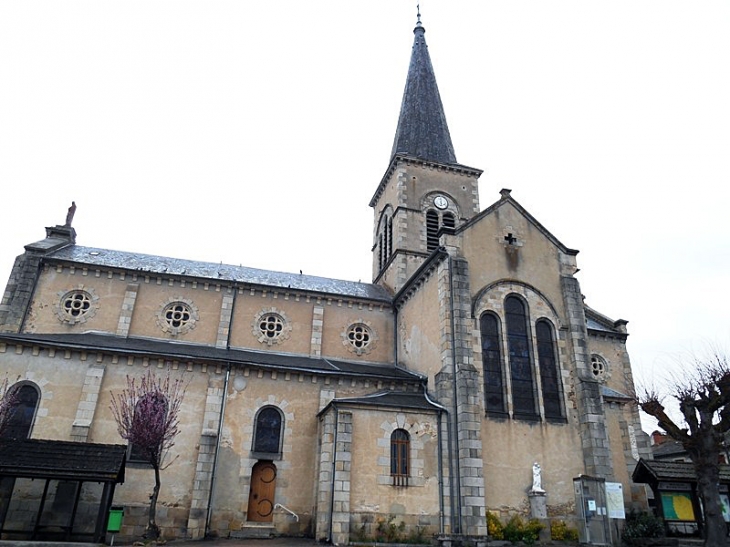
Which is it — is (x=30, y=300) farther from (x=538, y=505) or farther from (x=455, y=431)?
(x=538, y=505)

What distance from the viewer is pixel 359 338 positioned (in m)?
26.0

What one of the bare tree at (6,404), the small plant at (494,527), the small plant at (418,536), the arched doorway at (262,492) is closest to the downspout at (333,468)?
the small plant at (418,536)

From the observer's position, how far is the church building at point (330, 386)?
18.1m

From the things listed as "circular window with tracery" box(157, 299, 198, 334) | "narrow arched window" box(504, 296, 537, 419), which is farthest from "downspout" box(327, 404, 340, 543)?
"circular window with tracery" box(157, 299, 198, 334)

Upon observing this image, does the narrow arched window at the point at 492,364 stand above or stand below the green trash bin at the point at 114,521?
above

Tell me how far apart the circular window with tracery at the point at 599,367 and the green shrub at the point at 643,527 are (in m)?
8.38

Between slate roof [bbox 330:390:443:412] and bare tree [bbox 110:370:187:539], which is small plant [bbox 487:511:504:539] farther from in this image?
bare tree [bbox 110:370:187:539]

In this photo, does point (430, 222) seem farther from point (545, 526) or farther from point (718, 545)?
point (718, 545)

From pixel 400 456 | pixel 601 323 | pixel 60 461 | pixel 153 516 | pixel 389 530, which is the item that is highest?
pixel 601 323

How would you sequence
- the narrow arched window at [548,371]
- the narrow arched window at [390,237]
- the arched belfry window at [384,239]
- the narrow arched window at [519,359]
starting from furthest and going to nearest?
the arched belfry window at [384,239]
the narrow arched window at [390,237]
the narrow arched window at [548,371]
the narrow arched window at [519,359]

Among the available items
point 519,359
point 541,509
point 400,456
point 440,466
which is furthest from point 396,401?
point 541,509

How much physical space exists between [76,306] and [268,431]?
34.7 feet

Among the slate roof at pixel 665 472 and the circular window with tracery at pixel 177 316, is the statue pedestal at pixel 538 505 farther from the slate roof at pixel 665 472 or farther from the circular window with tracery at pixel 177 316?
the circular window with tracery at pixel 177 316

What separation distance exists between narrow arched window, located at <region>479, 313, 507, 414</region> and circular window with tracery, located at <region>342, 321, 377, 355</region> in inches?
267
